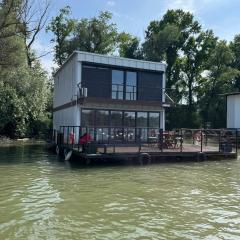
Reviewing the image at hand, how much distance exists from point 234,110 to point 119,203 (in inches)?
1164

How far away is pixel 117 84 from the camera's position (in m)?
23.7

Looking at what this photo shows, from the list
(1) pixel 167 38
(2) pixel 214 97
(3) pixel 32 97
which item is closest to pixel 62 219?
(3) pixel 32 97

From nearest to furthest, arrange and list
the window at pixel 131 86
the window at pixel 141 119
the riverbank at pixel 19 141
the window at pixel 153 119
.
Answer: the window at pixel 141 119
the window at pixel 131 86
the window at pixel 153 119
the riverbank at pixel 19 141

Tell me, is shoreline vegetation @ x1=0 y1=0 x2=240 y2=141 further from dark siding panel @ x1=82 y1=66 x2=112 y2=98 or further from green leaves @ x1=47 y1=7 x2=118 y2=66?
dark siding panel @ x1=82 y1=66 x2=112 y2=98

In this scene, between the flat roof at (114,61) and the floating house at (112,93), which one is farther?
the flat roof at (114,61)

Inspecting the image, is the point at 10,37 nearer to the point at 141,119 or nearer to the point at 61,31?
the point at 141,119

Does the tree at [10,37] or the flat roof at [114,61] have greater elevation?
the tree at [10,37]

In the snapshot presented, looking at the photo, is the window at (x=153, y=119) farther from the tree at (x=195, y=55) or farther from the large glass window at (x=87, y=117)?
the tree at (x=195, y=55)

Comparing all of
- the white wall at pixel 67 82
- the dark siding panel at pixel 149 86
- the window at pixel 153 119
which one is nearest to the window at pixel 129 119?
the window at pixel 153 119

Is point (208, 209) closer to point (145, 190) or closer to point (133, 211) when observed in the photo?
point (133, 211)

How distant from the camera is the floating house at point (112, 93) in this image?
22.2m

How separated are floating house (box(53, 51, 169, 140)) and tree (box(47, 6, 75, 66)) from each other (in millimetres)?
27750

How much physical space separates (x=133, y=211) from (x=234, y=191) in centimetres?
433

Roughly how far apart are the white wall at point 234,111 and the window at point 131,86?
1665 cm
